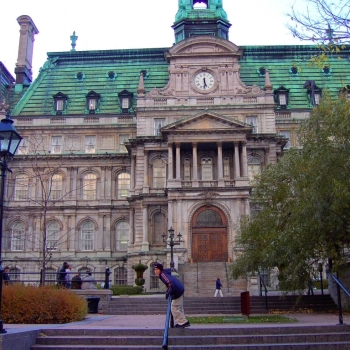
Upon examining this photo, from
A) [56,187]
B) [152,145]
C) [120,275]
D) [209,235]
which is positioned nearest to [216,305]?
[209,235]

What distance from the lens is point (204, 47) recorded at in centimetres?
4788

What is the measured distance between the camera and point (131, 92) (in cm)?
5359

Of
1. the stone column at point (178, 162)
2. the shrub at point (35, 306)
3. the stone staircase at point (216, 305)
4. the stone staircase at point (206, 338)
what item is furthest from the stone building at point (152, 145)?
the stone staircase at point (206, 338)

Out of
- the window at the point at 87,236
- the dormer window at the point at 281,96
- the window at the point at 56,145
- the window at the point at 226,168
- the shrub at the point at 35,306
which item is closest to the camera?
the shrub at the point at 35,306

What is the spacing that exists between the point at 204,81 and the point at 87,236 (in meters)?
19.2

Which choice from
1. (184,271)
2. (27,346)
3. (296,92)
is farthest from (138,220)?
(27,346)

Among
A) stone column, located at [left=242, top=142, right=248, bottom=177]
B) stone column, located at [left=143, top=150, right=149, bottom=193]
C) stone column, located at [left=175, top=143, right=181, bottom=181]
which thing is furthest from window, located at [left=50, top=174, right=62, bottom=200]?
stone column, located at [left=242, top=142, right=248, bottom=177]

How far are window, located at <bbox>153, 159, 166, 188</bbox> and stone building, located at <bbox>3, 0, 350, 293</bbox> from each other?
9cm

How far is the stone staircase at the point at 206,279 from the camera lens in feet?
115

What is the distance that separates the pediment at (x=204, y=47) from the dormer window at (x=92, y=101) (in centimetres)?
994

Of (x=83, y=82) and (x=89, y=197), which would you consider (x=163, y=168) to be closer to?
(x=89, y=197)

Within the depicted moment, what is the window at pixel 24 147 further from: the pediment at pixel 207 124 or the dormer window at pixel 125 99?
the pediment at pixel 207 124

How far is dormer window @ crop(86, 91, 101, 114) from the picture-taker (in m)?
53.0

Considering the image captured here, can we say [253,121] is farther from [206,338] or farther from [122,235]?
[206,338]
